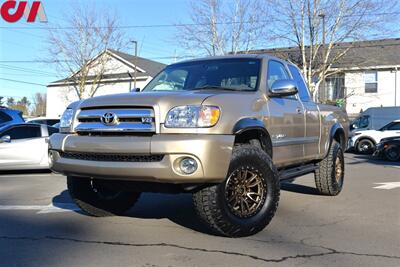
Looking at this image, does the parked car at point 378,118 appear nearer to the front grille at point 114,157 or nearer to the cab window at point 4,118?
the cab window at point 4,118

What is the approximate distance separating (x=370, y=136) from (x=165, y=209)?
1595 centimetres

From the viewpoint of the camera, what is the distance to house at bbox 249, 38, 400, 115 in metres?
32.0

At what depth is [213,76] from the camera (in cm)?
641

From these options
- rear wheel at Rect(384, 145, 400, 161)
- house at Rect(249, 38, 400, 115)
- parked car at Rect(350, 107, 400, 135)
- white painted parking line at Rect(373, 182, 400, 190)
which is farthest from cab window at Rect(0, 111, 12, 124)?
house at Rect(249, 38, 400, 115)

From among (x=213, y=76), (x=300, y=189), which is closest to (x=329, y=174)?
(x=300, y=189)

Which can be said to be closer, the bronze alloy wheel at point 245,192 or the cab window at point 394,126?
the bronze alloy wheel at point 245,192

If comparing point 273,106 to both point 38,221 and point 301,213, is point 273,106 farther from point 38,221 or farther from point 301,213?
point 38,221

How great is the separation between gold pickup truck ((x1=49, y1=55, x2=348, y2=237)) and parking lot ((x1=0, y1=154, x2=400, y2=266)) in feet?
1.14

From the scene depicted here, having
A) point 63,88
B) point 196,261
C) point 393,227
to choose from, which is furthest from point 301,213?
point 63,88

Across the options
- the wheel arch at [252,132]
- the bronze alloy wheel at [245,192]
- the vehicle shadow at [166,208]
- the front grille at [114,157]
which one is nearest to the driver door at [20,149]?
the vehicle shadow at [166,208]

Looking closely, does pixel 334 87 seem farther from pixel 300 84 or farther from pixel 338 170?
pixel 300 84

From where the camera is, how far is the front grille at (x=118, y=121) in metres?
5.00

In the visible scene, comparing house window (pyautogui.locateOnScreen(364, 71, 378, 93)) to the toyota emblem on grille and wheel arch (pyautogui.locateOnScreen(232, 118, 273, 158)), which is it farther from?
the toyota emblem on grille

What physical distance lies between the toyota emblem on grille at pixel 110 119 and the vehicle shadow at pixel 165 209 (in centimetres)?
157
